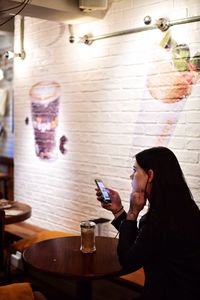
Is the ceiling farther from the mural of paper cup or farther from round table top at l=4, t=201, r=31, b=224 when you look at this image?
round table top at l=4, t=201, r=31, b=224

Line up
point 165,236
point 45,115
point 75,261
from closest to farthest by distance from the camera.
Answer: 1. point 165,236
2. point 75,261
3. point 45,115

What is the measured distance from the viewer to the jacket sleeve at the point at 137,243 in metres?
2.06

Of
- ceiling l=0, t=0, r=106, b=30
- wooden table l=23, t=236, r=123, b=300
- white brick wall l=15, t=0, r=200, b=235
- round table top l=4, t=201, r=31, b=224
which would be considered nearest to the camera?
wooden table l=23, t=236, r=123, b=300

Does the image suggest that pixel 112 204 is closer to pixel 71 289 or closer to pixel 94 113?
pixel 94 113

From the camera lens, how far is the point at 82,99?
13.9 ft

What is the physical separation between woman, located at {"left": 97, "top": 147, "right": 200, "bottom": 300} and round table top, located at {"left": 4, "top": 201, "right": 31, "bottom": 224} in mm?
1768

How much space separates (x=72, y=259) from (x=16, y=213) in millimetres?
1493

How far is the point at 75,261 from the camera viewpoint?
247 centimetres

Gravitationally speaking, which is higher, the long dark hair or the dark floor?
the long dark hair

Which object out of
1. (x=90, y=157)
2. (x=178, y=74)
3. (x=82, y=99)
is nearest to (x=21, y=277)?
(x=90, y=157)

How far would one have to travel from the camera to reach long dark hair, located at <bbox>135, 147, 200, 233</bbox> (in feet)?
6.76

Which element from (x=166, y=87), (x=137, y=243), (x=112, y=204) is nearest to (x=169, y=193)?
(x=137, y=243)

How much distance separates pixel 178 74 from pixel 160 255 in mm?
1730

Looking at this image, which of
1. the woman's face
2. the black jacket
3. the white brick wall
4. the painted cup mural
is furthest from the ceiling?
the black jacket
